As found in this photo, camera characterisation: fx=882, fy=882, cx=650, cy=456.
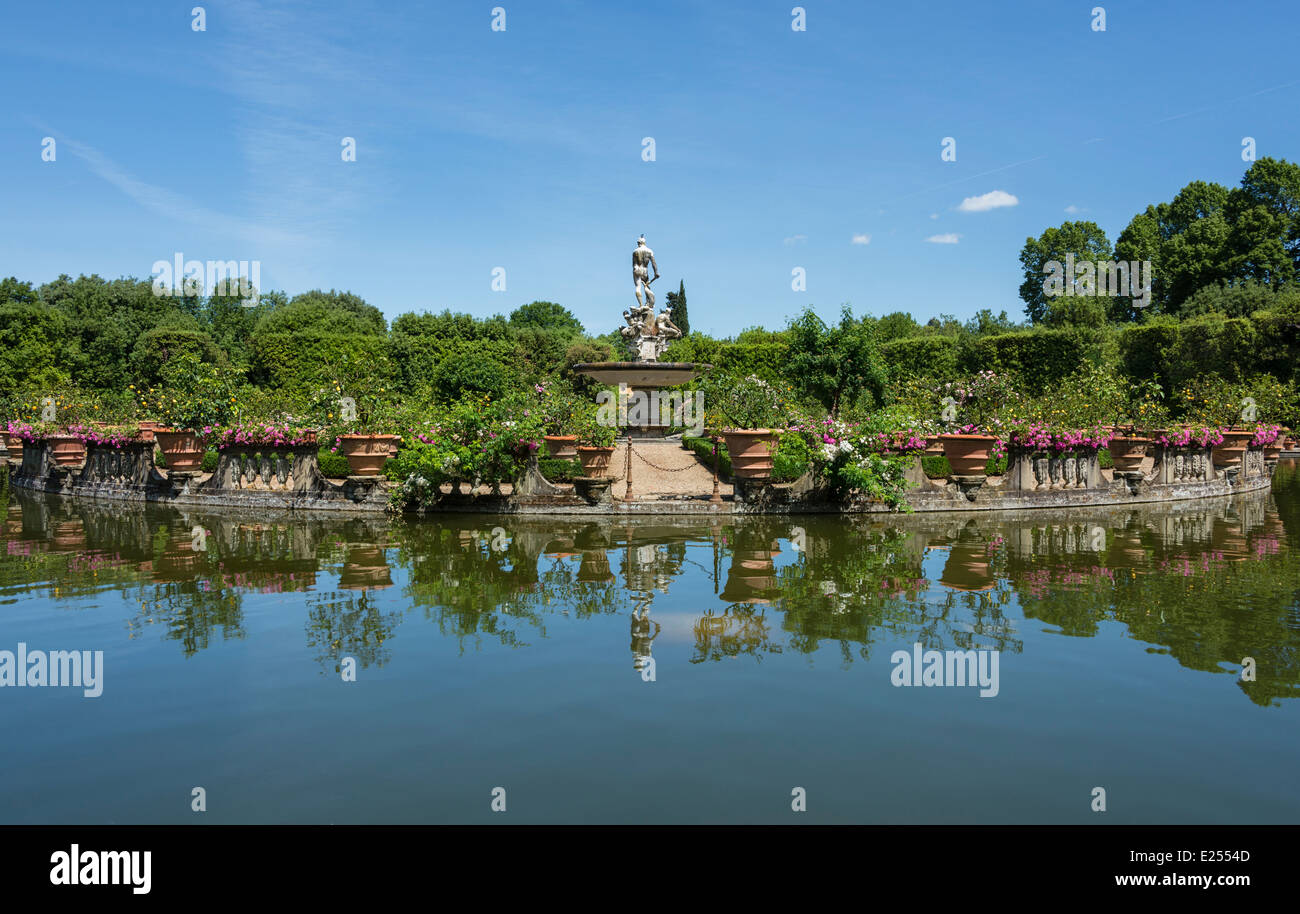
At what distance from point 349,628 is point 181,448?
1104 cm

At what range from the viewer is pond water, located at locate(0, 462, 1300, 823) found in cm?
420

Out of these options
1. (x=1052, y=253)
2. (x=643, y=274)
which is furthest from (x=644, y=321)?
(x=1052, y=253)

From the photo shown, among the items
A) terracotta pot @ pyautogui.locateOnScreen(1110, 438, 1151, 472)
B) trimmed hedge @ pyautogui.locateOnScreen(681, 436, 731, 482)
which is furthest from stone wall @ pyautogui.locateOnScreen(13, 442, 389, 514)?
terracotta pot @ pyautogui.locateOnScreen(1110, 438, 1151, 472)

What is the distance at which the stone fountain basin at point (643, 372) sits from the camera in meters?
23.5

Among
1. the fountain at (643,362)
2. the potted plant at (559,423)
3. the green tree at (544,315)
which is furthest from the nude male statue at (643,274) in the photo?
the green tree at (544,315)

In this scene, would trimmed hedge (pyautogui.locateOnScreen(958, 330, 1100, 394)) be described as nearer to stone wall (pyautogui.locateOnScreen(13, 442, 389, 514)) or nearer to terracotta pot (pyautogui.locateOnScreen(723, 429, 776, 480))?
terracotta pot (pyautogui.locateOnScreen(723, 429, 776, 480))

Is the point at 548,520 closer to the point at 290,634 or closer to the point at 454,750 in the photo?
the point at 290,634

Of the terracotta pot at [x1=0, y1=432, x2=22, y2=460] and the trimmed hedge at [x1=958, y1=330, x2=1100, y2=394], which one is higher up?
the trimmed hedge at [x1=958, y1=330, x2=1100, y2=394]

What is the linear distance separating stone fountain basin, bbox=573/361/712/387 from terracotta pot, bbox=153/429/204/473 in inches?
400

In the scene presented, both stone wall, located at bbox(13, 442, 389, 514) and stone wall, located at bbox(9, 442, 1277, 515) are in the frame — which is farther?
stone wall, located at bbox(13, 442, 389, 514)
